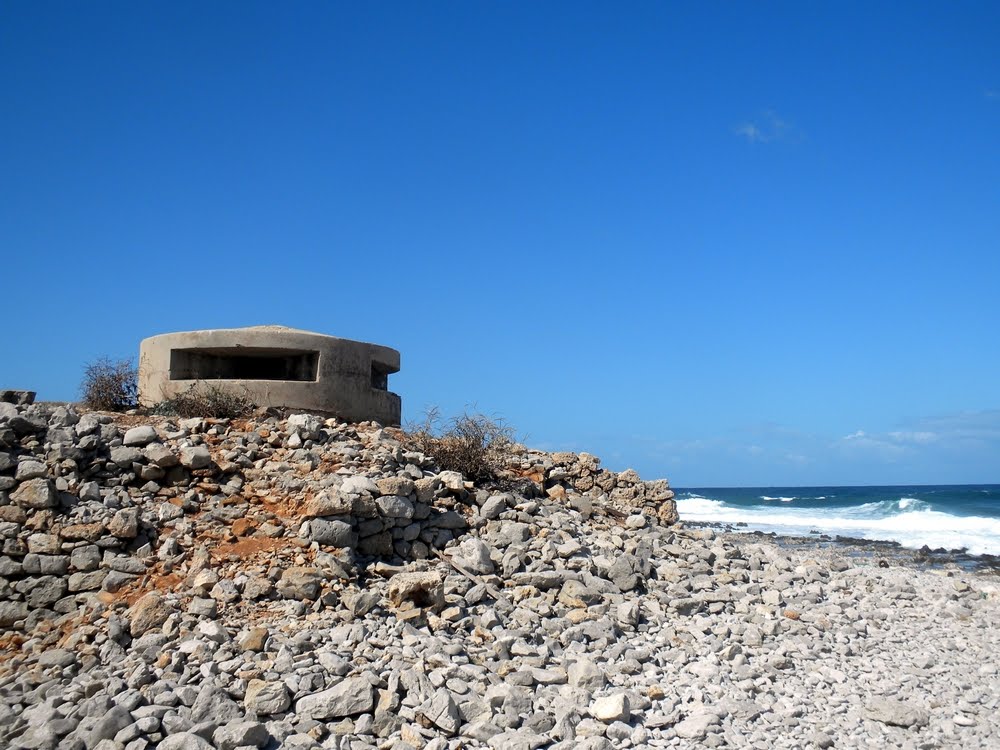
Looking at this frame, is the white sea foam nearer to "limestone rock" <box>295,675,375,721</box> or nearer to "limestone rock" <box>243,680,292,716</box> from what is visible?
"limestone rock" <box>295,675,375,721</box>

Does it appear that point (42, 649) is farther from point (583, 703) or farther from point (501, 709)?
point (583, 703)

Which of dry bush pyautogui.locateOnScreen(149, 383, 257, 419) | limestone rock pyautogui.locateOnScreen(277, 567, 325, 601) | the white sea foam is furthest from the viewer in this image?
the white sea foam

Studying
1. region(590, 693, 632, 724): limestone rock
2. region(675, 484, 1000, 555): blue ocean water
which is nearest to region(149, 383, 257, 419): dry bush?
region(590, 693, 632, 724): limestone rock

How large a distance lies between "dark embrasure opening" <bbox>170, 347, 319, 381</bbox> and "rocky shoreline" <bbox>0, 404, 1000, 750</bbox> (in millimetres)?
1145

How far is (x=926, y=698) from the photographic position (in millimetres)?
6949

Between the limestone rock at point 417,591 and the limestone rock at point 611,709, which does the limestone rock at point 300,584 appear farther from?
the limestone rock at point 611,709

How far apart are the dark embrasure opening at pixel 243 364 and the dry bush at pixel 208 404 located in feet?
1.63

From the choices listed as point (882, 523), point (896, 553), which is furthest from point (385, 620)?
point (882, 523)

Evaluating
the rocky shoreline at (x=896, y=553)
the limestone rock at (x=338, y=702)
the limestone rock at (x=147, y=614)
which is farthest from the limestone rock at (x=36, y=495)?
the rocky shoreline at (x=896, y=553)

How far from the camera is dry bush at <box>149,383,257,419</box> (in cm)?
989

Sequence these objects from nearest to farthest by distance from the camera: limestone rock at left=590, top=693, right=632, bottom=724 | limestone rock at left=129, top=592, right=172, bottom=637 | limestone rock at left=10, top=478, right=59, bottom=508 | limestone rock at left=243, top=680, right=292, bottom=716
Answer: limestone rock at left=243, top=680, right=292, bottom=716 < limestone rock at left=590, top=693, right=632, bottom=724 < limestone rock at left=129, top=592, right=172, bottom=637 < limestone rock at left=10, top=478, right=59, bottom=508

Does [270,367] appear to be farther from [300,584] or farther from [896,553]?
[896,553]

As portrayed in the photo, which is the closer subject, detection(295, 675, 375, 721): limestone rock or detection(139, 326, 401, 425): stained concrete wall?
detection(295, 675, 375, 721): limestone rock

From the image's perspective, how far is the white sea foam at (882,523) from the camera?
26578mm
